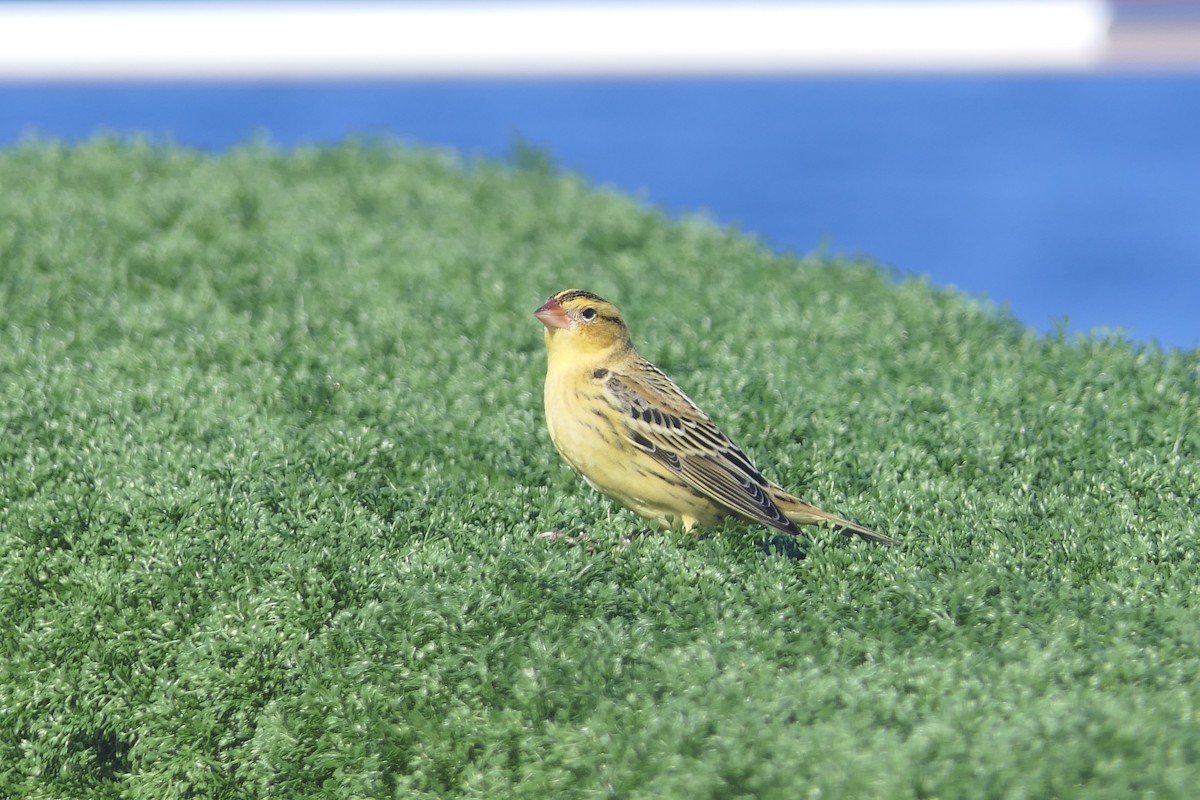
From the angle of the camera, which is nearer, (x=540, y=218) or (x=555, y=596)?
(x=555, y=596)

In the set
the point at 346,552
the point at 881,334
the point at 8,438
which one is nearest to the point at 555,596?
the point at 346,552

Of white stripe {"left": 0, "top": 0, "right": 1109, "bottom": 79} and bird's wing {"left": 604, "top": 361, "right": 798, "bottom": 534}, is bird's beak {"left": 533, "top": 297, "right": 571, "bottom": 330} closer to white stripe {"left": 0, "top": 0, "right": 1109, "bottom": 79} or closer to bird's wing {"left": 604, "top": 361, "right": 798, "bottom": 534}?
bird's wing {"left": 604, "top": 361, "right": 798, "bottom": 534}

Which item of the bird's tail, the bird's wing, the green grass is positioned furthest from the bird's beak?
the bird's tail

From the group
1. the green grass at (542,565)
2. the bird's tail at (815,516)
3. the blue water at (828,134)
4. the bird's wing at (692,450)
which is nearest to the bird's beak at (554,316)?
the bird's wing at (692,450)

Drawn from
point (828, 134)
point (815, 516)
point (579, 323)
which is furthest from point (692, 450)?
point (828, 134)

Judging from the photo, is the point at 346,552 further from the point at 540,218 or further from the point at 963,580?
the point at 540,218

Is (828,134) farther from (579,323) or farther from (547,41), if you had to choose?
(579,323)
